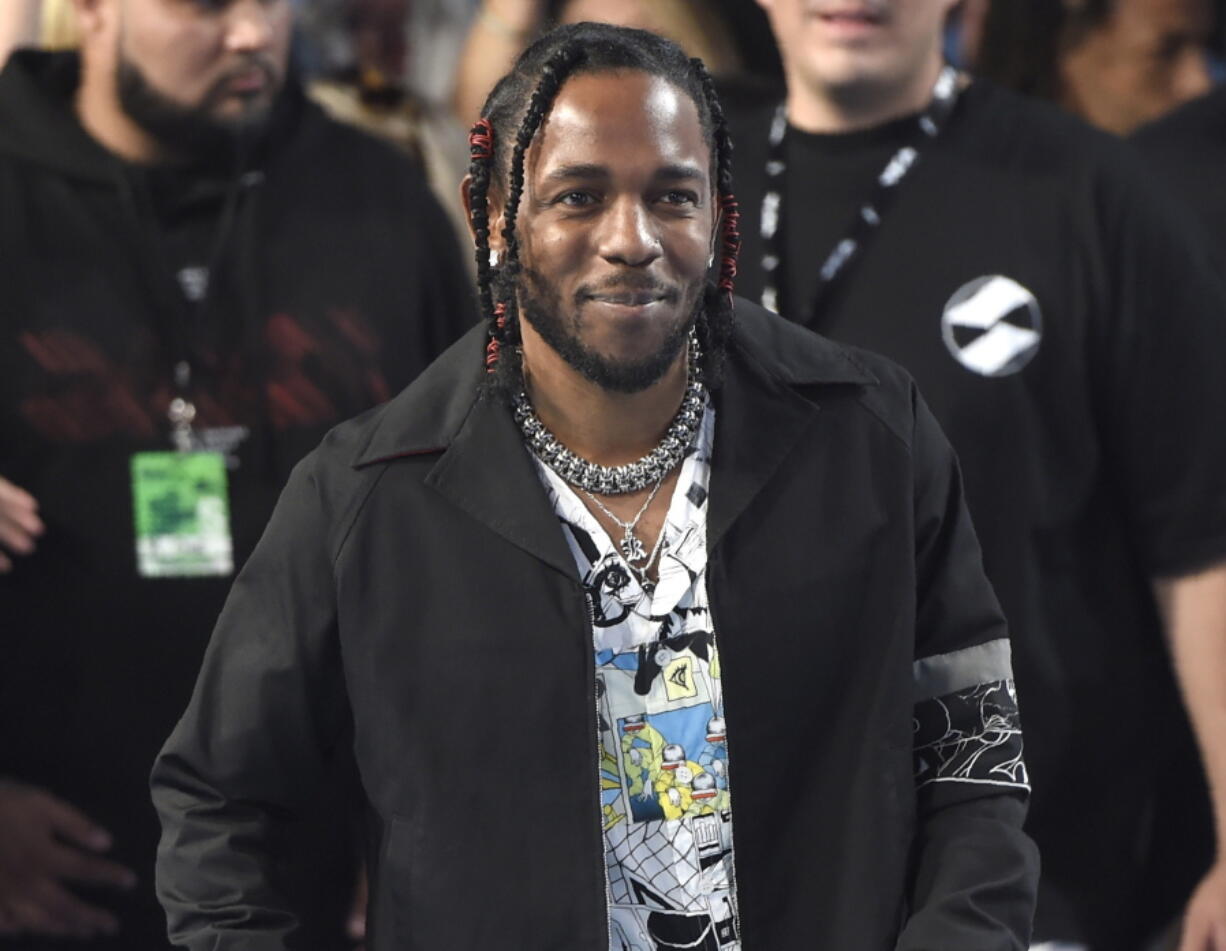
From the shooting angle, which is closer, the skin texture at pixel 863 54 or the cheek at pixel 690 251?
the cheek at pixel 690 251

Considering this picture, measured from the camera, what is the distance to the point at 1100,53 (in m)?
4.55

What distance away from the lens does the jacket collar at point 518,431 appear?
7.25ft

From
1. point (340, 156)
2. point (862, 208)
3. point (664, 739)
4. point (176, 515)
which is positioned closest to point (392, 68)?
point (340, 156)

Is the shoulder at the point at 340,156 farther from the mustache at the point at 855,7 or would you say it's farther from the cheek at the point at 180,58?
the mustache at the point at 855,7

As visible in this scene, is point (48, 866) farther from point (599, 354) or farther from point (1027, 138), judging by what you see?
point (1027, 138)

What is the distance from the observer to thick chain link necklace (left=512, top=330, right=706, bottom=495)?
89.9 inches

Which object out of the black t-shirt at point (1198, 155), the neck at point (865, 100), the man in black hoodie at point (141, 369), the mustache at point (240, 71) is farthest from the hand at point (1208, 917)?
the mustache at point (240, 71)

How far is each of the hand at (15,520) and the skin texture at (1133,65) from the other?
247 centimetres

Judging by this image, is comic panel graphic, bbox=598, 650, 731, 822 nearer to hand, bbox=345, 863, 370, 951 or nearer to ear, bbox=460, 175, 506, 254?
ear, bbox=460, 175, 506, 254

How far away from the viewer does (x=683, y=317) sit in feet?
7.26

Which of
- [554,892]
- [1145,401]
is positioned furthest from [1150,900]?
[554,892]

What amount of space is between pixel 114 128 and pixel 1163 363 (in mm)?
1738

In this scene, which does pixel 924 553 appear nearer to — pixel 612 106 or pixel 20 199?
pixel 612 106

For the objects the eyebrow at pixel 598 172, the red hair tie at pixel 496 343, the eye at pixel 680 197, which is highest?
the eyebrow at pixel 598 172
